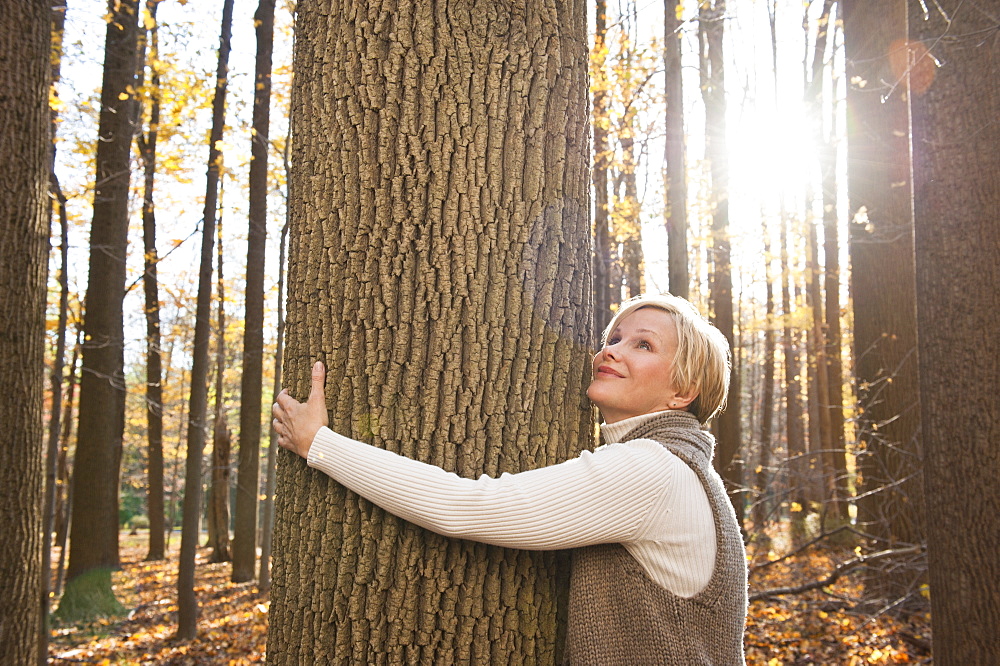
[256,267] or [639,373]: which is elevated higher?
[256,267]

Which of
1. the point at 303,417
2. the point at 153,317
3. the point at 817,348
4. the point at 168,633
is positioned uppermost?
the point at 153,317

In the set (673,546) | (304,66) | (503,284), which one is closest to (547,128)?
(503,284)

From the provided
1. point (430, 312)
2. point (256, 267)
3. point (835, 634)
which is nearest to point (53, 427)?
point (256, 267)

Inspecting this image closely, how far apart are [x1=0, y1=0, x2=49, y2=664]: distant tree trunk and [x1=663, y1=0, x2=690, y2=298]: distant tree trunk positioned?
6437 millimetres

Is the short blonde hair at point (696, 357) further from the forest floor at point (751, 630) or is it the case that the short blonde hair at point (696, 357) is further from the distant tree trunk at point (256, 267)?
the distant tree trunk at point (256, 267)

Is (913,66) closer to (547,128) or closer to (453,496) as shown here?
(547,128)

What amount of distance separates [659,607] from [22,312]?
13.3 feet

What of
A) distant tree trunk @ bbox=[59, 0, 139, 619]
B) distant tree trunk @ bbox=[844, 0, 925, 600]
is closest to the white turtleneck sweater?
distant tree trunk @ bbox=[844, 0, 925, 600]

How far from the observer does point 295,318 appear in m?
2.13

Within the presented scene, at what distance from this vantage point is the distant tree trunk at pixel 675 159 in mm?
8562

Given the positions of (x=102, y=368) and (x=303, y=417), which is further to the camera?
(x=102, y=368)

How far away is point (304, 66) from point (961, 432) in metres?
4.25

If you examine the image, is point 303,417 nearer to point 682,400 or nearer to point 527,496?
point 527,496

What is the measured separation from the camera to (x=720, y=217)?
12000 mm
